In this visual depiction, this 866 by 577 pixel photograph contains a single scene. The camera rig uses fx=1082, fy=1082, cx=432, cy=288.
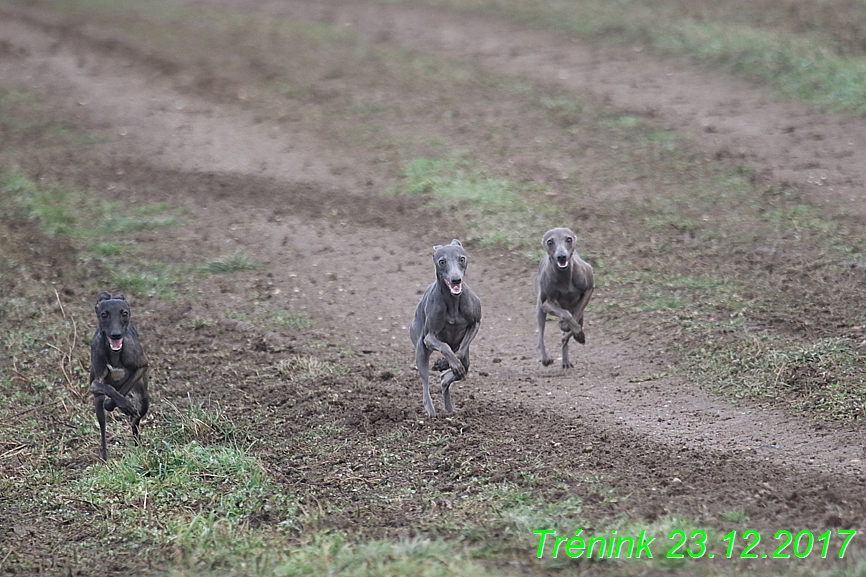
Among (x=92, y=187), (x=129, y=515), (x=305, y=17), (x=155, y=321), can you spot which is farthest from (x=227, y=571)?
(x=305, y=17)

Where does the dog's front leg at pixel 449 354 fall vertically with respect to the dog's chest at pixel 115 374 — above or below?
above

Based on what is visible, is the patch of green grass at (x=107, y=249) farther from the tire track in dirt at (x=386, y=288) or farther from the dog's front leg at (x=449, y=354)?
the dog's front leg at (x=449, y=354)

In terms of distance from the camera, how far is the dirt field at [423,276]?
705 cm

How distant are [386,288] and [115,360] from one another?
4367 millimetres

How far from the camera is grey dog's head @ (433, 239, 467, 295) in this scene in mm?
7941

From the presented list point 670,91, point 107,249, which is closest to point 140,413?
point 107,249

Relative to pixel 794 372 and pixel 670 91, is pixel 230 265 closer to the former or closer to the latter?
pixel 794 372

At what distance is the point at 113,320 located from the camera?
25.0 ft

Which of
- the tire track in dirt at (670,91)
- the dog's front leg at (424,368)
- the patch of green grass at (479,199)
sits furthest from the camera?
the tire track in dirt at (670,91)

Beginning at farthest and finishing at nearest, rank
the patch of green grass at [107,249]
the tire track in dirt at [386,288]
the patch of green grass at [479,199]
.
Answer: the patch of green grass at [107,249], the patch of green grass at [479,199], the tire track in dirt at [386,288]

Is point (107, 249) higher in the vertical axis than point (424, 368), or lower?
lower

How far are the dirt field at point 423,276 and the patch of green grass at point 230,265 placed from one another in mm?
174

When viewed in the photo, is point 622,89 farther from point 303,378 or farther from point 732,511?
point 732,511

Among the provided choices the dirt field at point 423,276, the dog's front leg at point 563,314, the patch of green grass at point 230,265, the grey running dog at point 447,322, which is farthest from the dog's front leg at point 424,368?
the patch of green grass at point 230,265
